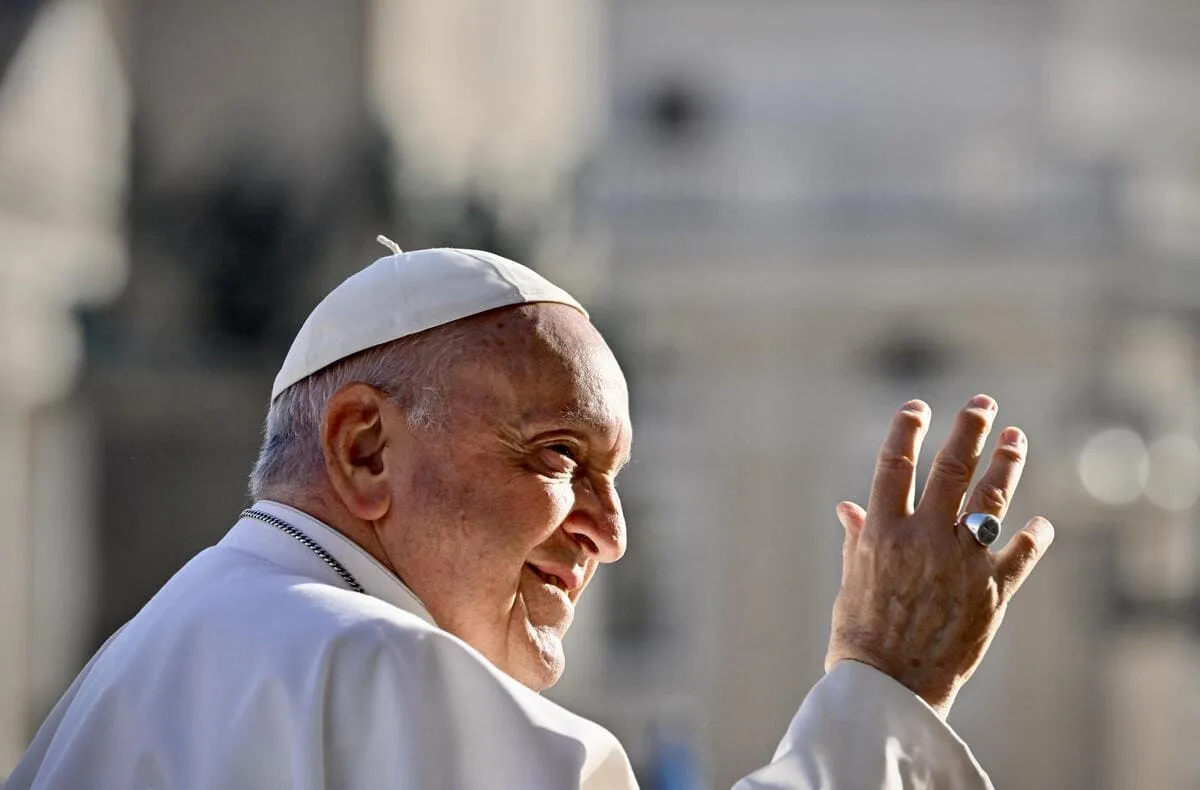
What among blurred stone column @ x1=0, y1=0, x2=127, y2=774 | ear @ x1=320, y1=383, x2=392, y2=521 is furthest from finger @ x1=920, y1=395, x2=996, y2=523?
blurred stone column @ x1=0, y1=0, x2=127, y2=774

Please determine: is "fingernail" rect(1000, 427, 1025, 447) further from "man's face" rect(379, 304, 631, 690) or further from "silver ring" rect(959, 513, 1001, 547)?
"man's face" rect(379, 304, 631, 690)

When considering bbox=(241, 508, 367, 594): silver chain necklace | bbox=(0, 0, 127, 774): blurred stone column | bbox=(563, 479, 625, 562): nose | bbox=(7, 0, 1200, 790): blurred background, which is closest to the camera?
bbox=(241, 508, 367, 594): silver chain necklace

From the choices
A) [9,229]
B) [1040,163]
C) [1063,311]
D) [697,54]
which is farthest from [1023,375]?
[9,229]

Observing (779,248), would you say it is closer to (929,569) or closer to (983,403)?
(983,403)

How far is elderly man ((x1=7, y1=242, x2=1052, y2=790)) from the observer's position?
1.84 meters

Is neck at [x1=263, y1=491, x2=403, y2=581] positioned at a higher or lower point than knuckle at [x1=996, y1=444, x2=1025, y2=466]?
lower

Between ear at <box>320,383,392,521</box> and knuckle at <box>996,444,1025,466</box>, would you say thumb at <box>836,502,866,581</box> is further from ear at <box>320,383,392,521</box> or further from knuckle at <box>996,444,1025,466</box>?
ear at <box>320,383,392,521</box>

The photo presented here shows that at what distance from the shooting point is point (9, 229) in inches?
613

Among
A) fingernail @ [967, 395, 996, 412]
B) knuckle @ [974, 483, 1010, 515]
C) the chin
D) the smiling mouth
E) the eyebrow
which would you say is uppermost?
fingernail @ [967, 395, 996, 412]

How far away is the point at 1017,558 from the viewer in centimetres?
208

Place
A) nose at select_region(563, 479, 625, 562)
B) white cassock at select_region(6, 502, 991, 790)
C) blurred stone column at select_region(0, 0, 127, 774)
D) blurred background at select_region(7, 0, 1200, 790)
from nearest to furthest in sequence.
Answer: white cassock at select_region(6, 502, 991, 790) → nose at select_region(563, 479, 625, 562) → blurred stone column at select_region(0, 0, 127, 774) → blurred background at select_region(7, 0, 1200, 790)

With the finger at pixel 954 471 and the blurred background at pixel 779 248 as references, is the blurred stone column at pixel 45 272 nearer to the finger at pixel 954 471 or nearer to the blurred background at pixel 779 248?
the blurred background at pixel 779 248

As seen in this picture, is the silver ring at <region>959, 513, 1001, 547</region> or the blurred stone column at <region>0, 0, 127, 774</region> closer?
the silver ring at <region>959, 513, 1001, 547</region>

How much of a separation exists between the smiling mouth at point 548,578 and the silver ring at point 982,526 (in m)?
0.39
